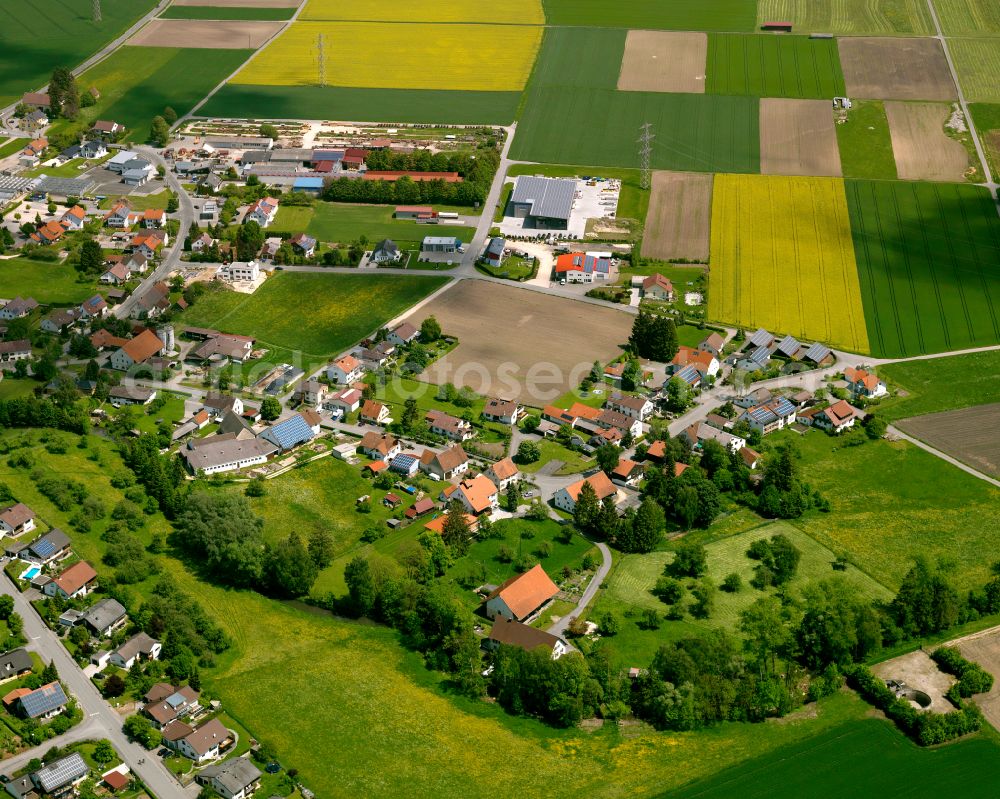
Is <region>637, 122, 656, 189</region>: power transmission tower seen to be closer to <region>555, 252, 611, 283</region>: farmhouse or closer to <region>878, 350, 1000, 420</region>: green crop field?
<region>555, 252, 611, 283</region>: farmhouse

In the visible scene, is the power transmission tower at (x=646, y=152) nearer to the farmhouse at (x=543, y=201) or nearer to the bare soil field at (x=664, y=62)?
the farmhouse at (x=543, y=201)

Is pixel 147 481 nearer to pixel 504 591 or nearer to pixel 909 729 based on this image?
pixel 504 591

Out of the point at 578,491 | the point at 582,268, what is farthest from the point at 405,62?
the point at 578,491

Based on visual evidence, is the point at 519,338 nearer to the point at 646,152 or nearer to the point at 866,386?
the point at 866,386

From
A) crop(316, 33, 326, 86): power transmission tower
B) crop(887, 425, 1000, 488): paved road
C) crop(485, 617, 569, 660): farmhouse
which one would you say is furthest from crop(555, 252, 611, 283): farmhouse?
crop(316, 33, 326, 86): power transmission tower

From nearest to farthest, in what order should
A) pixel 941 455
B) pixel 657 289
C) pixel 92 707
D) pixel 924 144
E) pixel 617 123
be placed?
1. pixel 92 707
2. pixel 941 455
3. pixel 657 289
4. pixel 924 144
5. pixel 617 123

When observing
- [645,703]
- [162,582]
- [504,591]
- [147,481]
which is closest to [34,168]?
[147,481]

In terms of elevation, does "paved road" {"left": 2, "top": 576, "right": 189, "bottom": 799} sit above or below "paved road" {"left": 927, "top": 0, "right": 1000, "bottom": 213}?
below
